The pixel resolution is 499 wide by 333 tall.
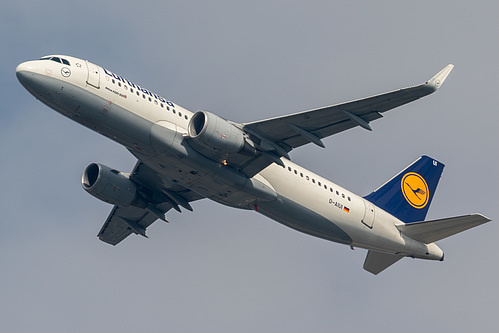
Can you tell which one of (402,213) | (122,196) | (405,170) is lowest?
(122,196)

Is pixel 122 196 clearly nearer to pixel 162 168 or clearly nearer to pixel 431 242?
pixel 162 168

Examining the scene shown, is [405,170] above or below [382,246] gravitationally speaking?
above

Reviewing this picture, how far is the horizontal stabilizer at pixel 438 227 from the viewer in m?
43.8

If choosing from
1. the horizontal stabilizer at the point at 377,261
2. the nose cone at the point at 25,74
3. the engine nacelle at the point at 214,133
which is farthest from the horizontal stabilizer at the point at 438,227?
the nose cone at the point at 25,74

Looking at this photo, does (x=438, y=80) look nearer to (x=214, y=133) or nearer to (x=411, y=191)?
(x=214, y=133)

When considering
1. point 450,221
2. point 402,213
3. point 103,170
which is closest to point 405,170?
point 402,213

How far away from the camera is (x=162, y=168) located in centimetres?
4028

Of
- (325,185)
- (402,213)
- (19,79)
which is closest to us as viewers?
(19,79)

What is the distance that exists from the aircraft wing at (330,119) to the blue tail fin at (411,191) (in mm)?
9760

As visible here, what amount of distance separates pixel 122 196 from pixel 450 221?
19.3 metres

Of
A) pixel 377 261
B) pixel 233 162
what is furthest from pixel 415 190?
pixel 233 162

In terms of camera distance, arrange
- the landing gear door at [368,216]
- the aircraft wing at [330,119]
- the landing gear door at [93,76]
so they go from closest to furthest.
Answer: the aircraft wing at [330,119] < the landing gear door at [93,76] < the landing gear door at [368,216]

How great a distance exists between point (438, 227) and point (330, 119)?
11.5 m

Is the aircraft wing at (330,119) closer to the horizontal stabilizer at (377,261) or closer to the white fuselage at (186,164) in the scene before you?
the white fuselage at (186,164)
